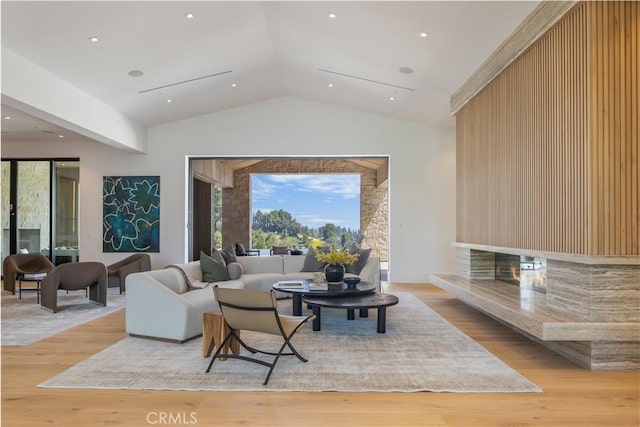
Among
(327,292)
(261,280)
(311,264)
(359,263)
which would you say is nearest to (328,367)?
(327,292)

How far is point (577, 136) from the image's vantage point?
158 inches

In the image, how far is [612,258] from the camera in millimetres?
3764

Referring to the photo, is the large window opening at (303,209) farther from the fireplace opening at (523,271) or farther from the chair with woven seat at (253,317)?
the chair with woven seat at (253,317)

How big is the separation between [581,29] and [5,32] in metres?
5.86

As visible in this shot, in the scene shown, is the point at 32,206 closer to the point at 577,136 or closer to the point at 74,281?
the point at 74,281

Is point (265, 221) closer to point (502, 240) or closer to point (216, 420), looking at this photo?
point (502, 240)

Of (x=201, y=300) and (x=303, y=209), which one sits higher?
(x=303, y=209)

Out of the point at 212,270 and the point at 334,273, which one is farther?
the point at 212,270

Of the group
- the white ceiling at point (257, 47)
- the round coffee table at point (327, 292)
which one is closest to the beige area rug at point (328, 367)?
the round coffee table at point (327, 292)

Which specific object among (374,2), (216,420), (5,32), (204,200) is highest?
(374,2)

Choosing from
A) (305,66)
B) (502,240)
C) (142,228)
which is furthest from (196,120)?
(502,240)

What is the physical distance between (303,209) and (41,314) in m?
8.94

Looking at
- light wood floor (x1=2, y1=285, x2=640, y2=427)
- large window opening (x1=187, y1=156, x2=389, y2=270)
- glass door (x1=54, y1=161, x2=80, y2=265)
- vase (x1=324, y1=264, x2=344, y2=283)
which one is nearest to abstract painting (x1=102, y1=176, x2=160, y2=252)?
glass door (x1=54, y1=161, x2=80, y2=265)

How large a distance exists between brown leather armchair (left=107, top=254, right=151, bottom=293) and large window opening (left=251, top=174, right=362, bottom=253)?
568 cm
